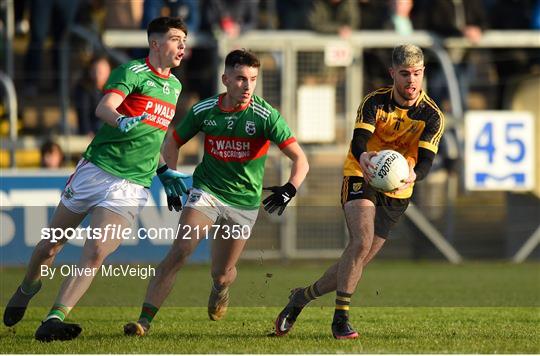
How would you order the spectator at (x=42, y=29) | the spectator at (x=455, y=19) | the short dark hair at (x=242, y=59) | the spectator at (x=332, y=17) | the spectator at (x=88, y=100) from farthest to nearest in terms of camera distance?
the spectator at (x=455, y=19), the spectator at (x=42, y=29), the spectator at (x=332, y=17), the spectator at (x=88, y=100), the short dark hair at (x=242, y=59)

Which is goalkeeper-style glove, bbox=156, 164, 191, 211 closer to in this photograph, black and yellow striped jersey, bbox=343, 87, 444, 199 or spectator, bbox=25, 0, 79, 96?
black and yellow striped jersey, bbox=343, 87, 444, 199

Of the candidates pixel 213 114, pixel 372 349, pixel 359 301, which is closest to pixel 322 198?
pixel 359 301

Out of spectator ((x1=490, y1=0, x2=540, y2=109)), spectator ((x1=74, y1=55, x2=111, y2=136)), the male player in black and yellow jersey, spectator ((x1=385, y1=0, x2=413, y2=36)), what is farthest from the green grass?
spectator ((x1=490, y1=0, x2=540, y2=109))

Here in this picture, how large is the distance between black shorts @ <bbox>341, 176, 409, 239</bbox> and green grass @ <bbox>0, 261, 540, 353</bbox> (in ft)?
2.60

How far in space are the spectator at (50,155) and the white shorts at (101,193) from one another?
23.0ft

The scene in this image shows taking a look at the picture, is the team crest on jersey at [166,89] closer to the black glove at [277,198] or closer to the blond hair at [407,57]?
the black glove at [277,198]

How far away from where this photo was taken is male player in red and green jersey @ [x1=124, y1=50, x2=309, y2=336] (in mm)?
9375

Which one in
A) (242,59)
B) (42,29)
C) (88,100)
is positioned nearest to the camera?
(242,59)

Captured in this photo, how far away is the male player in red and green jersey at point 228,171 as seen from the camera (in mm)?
9375

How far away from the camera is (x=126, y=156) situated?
9.35 m

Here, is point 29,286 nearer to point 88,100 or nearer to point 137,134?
point 137,134

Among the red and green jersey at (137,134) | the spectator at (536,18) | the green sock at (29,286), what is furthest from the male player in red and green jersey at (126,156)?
the spectator at (536,18)

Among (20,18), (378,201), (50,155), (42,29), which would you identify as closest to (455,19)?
(42,29)

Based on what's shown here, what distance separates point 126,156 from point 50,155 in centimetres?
720
